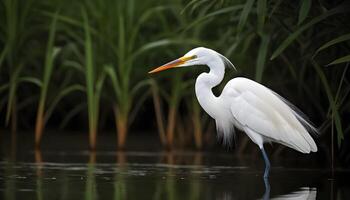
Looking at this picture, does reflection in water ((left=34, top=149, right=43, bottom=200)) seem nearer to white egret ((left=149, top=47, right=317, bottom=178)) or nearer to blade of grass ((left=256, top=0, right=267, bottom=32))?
white egret ((left=149, top=47, right=317, bottom=178))

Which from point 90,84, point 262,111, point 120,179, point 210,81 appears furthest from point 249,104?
point 90,84

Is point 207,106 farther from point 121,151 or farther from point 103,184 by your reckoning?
point 121,151

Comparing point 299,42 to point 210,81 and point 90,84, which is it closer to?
point 210,81

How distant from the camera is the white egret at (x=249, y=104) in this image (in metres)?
8.09

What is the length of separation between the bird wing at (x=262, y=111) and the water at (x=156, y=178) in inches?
16.0

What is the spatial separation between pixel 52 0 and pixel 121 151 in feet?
8.26

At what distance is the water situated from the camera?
21.0 feet

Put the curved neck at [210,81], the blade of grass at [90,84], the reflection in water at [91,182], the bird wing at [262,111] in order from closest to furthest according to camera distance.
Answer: the reflection in water at [91,182] → the bird wing at [262,111] → the curved neck at [210,81] → the blade of grass at [90,84]

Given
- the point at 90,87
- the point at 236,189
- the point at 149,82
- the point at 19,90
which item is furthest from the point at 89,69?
the point at 236,189

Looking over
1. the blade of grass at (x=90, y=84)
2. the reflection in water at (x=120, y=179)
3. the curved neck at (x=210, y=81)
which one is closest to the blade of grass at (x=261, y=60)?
the curved neck at (x=210, y=81)

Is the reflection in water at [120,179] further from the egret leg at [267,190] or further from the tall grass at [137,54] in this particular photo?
the egret leg at [267,190]

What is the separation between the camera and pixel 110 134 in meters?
14.1

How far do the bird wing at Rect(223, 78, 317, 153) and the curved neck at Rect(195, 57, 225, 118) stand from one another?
0.15m

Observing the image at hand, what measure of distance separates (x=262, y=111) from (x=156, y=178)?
1.24m
